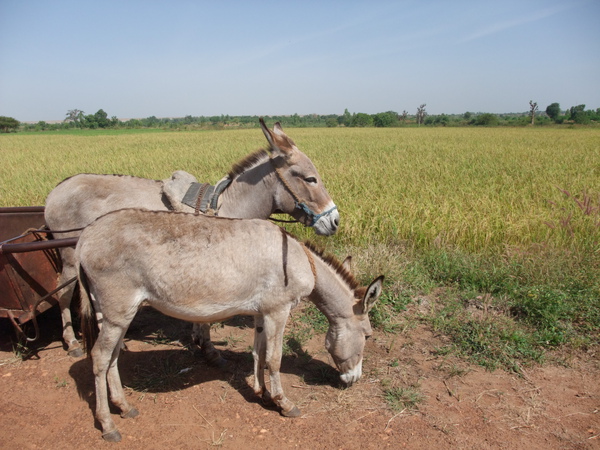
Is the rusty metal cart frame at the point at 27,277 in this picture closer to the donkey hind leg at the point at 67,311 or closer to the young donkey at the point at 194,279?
the donkey hind leg at the point at 67,311

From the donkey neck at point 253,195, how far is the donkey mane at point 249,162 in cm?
5

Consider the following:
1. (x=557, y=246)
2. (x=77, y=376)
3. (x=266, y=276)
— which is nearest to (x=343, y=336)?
(x=266, y=276)

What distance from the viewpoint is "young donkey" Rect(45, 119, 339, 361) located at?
4160mm

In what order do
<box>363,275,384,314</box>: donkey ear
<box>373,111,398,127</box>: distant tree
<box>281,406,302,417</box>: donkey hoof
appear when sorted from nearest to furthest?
<box>363,275,384,314</box>: donkey ear → <box>281,406,302,417</box>: donkey hoof → <box>373,111,398,127</box>: distant tree

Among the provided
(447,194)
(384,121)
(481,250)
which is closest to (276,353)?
(481,250)

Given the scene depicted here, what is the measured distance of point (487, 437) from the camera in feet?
10.2

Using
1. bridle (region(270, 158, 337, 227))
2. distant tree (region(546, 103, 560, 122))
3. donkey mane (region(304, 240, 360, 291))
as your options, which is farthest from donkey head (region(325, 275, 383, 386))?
distant tree (region(546, 103, 560, 122))

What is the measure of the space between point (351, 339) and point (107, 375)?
6.97 ft

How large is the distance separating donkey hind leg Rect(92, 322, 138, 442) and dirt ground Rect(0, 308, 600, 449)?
0.40ft

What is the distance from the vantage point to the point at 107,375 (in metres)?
3.34

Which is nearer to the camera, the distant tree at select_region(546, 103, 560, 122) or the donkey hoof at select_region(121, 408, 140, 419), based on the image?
the donkey hoof at select_region(121, 408, 140, 419)

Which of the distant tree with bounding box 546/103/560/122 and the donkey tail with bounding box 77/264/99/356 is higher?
the distant tree with bounding box 546/103/560/122

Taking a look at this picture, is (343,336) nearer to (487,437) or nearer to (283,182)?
(487,437)

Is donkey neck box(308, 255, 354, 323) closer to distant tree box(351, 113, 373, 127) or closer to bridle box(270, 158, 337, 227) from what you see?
bridle box(270, 158, 337, 227)
